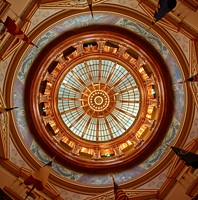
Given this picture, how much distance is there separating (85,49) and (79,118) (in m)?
3.95

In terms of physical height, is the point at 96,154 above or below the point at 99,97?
below

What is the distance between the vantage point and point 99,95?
1592 centimetres

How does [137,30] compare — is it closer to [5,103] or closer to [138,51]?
[138,51]

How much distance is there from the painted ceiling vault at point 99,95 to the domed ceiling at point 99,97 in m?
0.04

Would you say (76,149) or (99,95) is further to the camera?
(99,95)

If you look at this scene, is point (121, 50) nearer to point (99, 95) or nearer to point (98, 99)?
point (99, 95)

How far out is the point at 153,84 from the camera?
1348 centimetres

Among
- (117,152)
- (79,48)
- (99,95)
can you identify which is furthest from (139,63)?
(117,152)

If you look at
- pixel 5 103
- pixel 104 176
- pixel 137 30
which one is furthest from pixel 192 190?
pixel 5 103

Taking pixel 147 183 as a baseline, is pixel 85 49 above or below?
above

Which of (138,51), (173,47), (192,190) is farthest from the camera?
(138,51)

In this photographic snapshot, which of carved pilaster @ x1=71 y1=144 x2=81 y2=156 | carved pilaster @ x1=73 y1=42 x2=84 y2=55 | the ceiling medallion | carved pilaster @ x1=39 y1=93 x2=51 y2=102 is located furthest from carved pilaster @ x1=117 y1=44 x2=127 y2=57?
carved pilaster @ x1=71 y1=144 x2=81 y2=156

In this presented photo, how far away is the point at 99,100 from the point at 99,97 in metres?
0.17

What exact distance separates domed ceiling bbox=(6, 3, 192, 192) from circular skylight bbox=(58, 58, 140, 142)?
0.18ft
